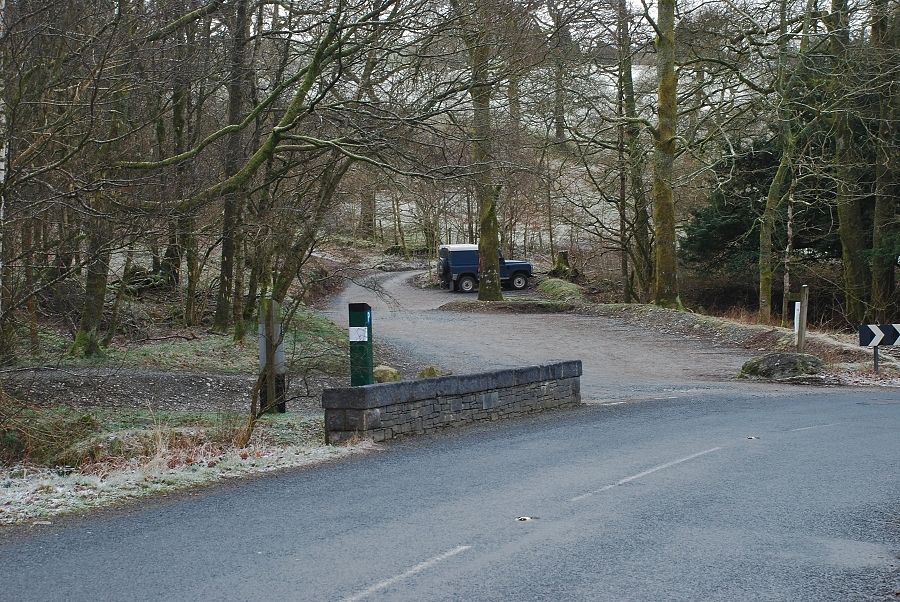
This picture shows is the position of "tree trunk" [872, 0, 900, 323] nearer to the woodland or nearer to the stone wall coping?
the woodland

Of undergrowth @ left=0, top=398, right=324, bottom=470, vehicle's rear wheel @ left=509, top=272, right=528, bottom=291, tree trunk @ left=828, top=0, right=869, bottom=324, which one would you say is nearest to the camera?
undergrowth @ left=0, top=398, right=324, bottom=470

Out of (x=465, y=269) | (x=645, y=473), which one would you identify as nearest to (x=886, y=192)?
(x=465, y=269)

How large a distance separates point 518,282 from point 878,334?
3003 centimetres

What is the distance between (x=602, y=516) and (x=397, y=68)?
10.3 m

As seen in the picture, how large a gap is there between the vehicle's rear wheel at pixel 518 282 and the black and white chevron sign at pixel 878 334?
2967 cm

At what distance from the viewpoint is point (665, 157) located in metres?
31.9

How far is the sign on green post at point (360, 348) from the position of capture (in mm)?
13969

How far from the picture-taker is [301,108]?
1495 centimetres

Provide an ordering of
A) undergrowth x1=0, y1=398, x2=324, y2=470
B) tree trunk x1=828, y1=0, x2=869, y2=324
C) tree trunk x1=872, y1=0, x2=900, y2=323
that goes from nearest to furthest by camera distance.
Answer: undergrowth x1=0, y1=398, x2=324, y2=470, tree trunk x1=872, y1=0, x2=900, y2=323, tree trunk x1=828, y1=0, x2=869, y2=324

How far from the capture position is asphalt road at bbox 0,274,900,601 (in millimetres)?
6070

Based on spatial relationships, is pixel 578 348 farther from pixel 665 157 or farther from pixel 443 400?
pixel 443 400

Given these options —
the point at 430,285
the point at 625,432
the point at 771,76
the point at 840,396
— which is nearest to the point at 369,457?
the point at 625,432

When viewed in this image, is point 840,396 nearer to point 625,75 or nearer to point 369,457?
point 369,457

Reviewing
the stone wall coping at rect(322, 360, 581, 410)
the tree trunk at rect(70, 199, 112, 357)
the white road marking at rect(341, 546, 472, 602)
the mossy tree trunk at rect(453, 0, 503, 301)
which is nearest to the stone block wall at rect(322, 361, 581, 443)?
the stone wall coping at rect(322, 360, 581, 410)
